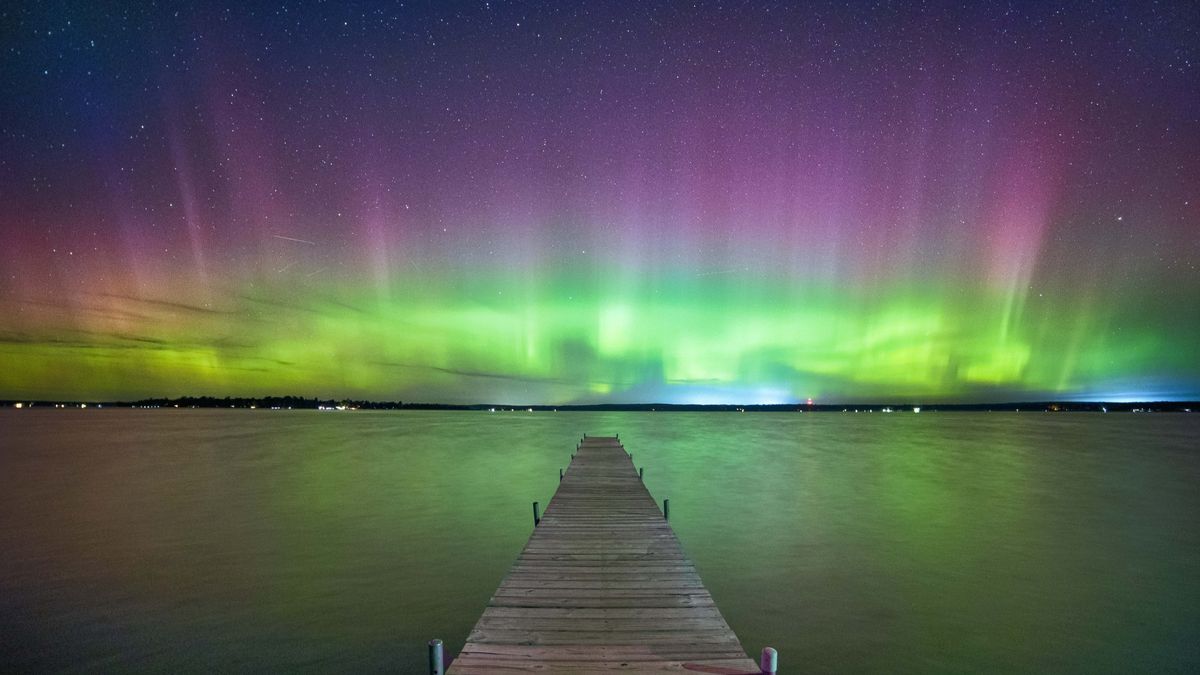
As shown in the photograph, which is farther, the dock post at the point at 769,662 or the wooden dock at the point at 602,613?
the wooden dock at the point at 602,613

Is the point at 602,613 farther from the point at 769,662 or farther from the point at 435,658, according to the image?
the point at 769,662

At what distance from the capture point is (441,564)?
17.0 metres

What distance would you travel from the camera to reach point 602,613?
8.52 meters

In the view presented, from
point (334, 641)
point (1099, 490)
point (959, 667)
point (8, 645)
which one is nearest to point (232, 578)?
point (8, 645)

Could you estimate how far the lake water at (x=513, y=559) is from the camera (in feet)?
38.0

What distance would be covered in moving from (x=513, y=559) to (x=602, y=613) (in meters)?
9.64

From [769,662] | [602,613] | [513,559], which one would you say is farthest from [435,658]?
[513,559]

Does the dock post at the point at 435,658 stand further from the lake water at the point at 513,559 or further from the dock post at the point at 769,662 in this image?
the lake water at the point at 513,559

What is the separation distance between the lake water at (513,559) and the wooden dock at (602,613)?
9.13 ft

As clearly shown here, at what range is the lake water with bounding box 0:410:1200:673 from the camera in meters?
11.6

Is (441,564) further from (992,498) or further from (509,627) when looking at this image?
(992,498)

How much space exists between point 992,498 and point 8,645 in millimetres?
35144

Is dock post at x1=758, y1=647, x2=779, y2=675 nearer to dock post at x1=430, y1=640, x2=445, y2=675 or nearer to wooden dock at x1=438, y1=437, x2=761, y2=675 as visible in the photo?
wooden dock at x1=438, y1=437, x2=761, y2=675

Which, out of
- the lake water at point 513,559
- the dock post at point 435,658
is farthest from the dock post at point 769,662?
the lake water at point 513,559
